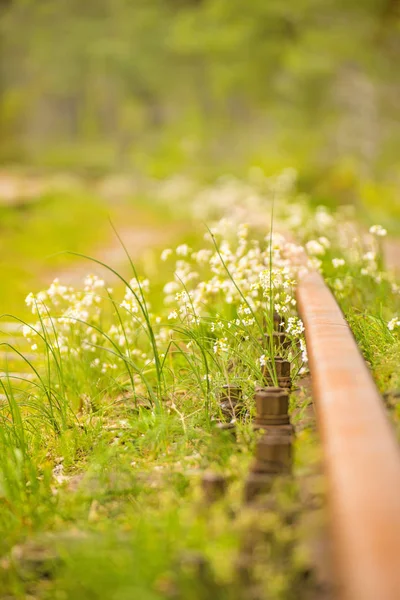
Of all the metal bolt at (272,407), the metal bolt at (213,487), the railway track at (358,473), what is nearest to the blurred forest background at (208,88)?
the metal bolt at (272,407)

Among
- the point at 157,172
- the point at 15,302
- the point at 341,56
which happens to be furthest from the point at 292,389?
the point at 157,172

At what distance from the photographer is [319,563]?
217 centimetres

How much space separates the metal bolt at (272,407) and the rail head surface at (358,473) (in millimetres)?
133

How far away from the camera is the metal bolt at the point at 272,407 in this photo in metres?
3.11

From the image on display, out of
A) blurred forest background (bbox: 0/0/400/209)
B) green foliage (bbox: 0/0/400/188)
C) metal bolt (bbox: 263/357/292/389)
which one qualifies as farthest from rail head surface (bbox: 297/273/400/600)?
green foliage (bbox: 0/0/400/188)

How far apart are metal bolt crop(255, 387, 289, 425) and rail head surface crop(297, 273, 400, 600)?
5.2 inches

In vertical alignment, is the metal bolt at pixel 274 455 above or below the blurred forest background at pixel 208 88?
below

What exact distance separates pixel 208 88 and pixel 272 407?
122ft

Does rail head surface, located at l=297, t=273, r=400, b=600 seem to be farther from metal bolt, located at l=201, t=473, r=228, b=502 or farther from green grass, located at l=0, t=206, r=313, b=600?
metal bolt, located at l=201, t=473, r=228, b=502

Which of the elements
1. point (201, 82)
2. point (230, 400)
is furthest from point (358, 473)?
point (201, 82)

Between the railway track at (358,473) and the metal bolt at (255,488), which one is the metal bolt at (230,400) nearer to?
the railway track at (358,473)

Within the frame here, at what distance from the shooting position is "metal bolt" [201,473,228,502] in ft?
8.66

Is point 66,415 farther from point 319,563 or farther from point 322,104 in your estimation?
point 322,104

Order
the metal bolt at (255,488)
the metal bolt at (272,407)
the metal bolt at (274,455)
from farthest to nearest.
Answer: the metal bolt at (272,407), the metal bolt at (274,455), the metal bolt at (255,488)
